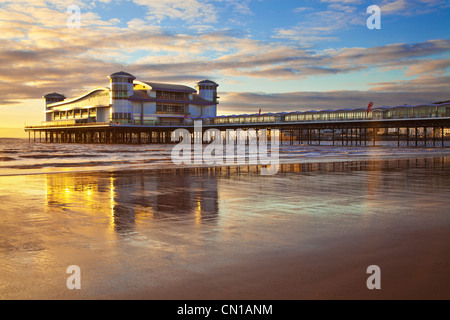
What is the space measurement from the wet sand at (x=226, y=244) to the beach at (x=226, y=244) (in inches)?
0.8

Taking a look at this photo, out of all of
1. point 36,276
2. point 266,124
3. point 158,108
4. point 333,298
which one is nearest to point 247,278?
point 333,298

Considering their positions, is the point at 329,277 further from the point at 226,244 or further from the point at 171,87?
the point at 171,87

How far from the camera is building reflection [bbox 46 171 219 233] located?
8.42 m

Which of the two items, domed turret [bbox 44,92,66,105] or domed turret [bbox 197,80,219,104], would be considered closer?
domed turret [bbox 197,80,219,104]

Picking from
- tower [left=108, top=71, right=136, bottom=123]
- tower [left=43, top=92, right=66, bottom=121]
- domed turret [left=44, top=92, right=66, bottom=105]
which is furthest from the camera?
domed turret [left=44, top=92, right=66, bottom=105]

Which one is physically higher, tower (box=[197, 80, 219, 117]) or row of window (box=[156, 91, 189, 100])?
tower (box=[197, 80, 219, 117])

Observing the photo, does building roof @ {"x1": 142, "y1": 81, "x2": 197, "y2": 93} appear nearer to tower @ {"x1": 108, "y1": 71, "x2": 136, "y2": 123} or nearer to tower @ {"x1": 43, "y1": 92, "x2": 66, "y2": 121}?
tower @ {"x1": 108, "y1": 71, "x2": 136, "y2": 123}

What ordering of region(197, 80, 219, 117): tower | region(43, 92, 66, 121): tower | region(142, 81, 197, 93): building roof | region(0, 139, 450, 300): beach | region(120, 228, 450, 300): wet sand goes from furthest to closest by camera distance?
1. region(43, 92, 66, 121): tower
2. region(197, 80, 219, 117): tower
3. region(142, 81, 197, 93): building roof
4. region(0, 139, 450, 300): beach
5. region(120, 228, 450, 300): wet sand

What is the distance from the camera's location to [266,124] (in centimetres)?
7188

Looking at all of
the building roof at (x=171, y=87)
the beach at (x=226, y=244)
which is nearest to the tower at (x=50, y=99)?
the building roof at (x=171, y=87)

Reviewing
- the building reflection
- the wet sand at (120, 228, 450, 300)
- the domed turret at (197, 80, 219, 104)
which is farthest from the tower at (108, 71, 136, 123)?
the wet sand at (120, 228, 450, 300)

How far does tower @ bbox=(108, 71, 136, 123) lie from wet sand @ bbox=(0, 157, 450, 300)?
6777 centimetres

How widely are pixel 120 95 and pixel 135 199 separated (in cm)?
6992
